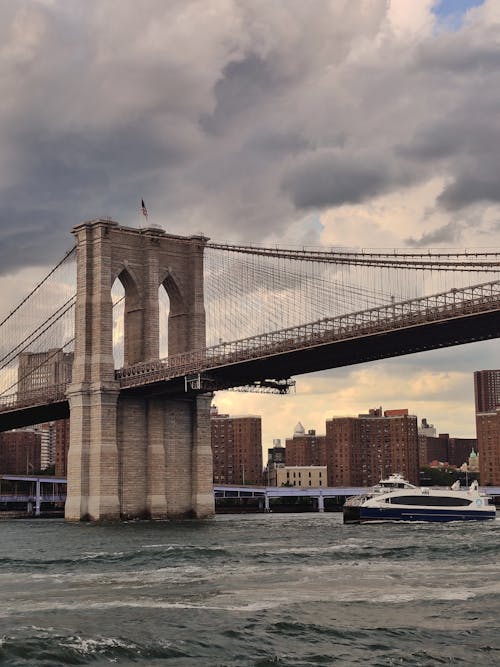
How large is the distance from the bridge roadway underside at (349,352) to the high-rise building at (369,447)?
115m

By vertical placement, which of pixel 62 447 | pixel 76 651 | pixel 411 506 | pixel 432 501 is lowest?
pixel 76 651

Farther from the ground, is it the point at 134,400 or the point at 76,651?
the point at 134,400

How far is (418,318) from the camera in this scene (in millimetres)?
63906

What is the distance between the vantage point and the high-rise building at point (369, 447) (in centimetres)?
19275

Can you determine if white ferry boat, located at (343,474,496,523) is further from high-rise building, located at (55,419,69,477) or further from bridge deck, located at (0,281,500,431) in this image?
high-rise building, located at (55,419,69,477)

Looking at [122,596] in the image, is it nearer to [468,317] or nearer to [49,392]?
[468,317]

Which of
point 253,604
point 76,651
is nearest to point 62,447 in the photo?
point 253,604

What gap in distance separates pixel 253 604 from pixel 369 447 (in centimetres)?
16855

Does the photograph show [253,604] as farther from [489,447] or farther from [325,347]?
[489,447]

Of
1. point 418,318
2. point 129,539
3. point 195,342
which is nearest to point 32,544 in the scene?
point 129,539

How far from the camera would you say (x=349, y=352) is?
239 feet

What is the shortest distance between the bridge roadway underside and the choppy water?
1672 cm

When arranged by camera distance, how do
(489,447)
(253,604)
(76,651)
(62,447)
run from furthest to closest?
(489,447)
(62,447)
(253,604)
(76,651)

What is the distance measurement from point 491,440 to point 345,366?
12713 centimetres
